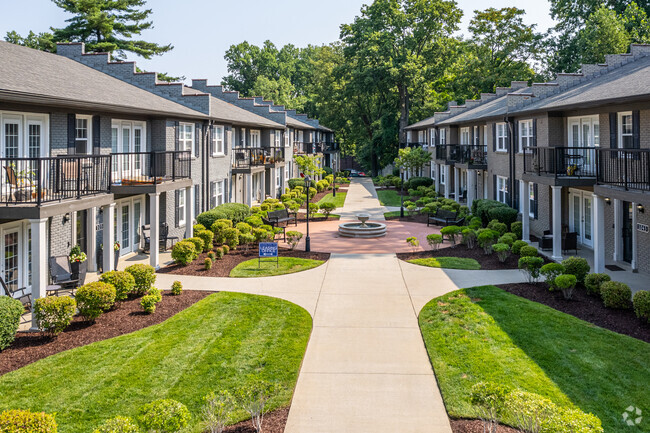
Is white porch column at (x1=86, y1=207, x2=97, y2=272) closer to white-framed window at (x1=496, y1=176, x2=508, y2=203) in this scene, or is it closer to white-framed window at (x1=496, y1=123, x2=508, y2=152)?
white-framed window at (x1=496, y1=123, x2=508, y2=152)

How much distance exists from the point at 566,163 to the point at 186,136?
1713cm

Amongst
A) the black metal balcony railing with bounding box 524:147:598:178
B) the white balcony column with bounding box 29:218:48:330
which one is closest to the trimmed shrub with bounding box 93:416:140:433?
the white balcony column with bounding box 29:218:48:330

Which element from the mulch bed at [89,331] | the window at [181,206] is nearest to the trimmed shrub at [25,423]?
the mulch bed at [89,331]

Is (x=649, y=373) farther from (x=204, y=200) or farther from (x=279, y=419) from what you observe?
(x=204, y=200)

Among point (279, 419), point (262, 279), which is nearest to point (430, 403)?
point (279, 419)

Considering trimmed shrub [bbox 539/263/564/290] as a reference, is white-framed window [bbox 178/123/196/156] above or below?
above

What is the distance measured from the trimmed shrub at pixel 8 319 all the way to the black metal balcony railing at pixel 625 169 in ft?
53.2

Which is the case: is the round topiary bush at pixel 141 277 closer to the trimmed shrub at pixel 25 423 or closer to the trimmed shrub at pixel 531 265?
the trimmed shrub at pixel 25 423

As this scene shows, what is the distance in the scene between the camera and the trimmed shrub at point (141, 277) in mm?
14938

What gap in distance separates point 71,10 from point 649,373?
48391 mm

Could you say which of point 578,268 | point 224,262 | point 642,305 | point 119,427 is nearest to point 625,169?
point 578,268

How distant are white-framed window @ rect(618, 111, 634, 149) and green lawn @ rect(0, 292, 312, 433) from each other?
12.9 metres

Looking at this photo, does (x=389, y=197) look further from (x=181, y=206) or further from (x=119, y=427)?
(x=119, y=427)

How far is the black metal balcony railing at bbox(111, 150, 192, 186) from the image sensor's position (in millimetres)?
19703
